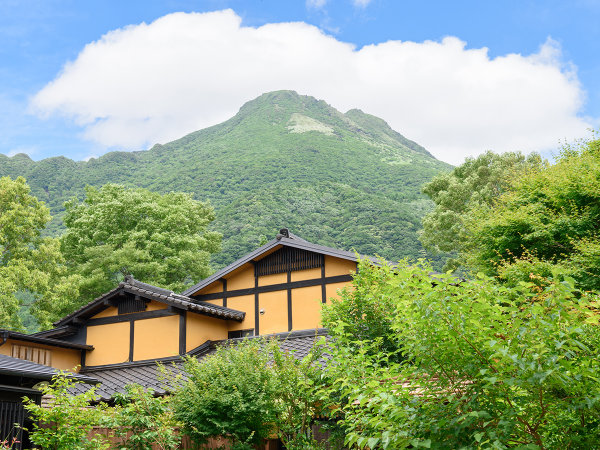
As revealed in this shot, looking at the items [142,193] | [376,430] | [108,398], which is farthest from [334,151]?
[376,430]

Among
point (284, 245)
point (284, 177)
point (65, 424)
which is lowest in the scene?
point (65, 424)

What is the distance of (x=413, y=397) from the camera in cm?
521

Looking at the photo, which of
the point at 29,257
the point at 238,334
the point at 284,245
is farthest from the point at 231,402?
the point at 29,257

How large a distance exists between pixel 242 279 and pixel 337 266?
3700mm

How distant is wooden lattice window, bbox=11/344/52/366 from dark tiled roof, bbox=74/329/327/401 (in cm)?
150

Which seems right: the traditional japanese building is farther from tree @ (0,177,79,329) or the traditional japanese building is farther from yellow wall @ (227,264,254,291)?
tree @ (0,177,79,329)

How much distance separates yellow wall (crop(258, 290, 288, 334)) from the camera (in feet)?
62.6

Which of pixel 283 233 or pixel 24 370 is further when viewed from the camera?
pixel 283 233

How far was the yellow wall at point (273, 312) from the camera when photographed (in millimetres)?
19078

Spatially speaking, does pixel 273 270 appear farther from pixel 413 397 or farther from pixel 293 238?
pixel 413 397

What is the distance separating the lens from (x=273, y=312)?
19.3 m

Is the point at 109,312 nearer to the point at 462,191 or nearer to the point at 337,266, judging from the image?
the point at 337,266

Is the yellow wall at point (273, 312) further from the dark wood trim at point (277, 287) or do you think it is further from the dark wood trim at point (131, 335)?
the dark wood trim at point (131, 335)

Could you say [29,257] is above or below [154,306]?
above
